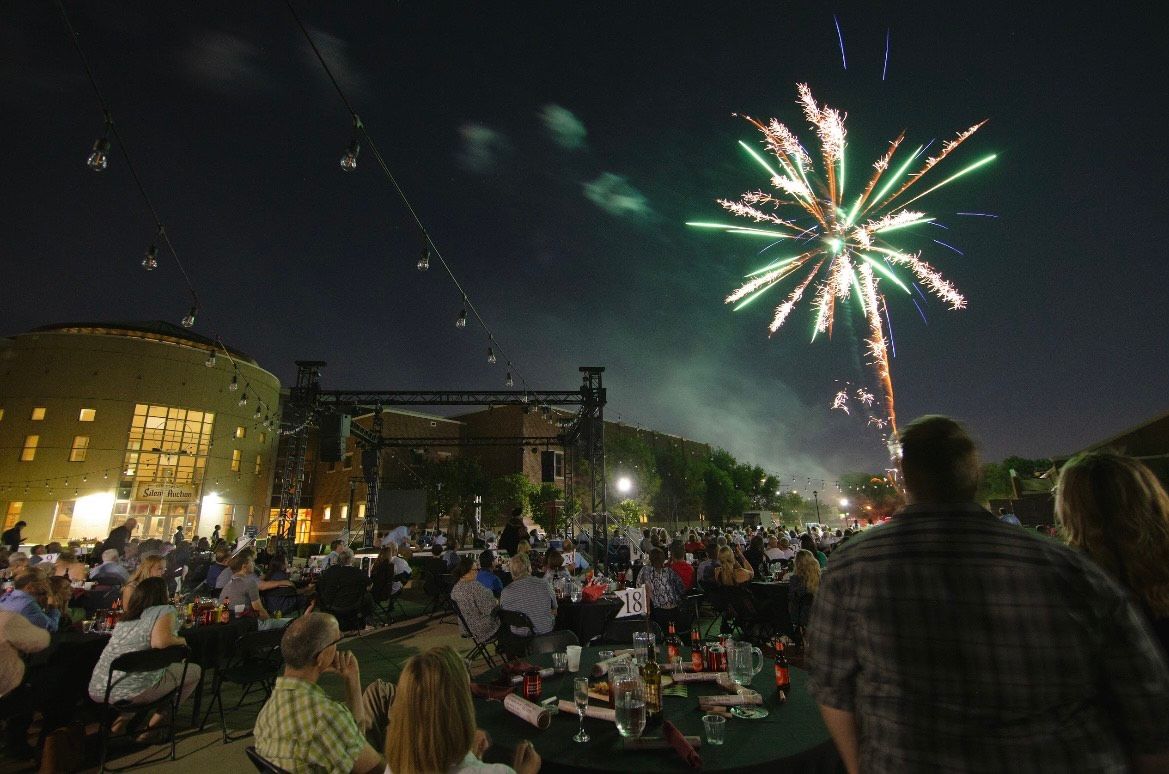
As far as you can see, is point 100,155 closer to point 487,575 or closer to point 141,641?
point 141,641

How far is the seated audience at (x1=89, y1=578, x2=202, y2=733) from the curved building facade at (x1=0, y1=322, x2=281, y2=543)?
2299 centimetres

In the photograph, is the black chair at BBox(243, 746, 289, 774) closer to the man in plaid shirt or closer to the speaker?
the man in plaid shirt

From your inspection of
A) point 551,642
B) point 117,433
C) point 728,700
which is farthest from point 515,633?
point 117,433

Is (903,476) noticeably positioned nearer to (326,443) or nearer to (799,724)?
(799,724)

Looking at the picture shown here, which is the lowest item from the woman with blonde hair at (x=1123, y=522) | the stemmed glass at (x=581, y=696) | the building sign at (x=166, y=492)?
the stemmed glass at (x=581, y=696)

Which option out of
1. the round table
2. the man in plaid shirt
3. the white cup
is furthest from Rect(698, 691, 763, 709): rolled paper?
the man in plaid shirt

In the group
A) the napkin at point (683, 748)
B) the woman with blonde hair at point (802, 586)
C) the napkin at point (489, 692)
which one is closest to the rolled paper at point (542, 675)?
the napkin at point (489, 692)

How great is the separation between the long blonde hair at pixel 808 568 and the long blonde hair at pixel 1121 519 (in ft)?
19.5

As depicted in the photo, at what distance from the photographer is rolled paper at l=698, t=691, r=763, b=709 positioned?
2.74 meters

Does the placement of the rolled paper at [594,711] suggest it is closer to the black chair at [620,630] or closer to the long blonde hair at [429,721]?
the long blonde hair at [429,721]

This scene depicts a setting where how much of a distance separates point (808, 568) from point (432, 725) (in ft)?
22.7

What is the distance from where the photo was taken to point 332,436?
16484 millimetres

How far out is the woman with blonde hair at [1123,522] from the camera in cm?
171

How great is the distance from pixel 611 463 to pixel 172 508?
3208 centimetres
